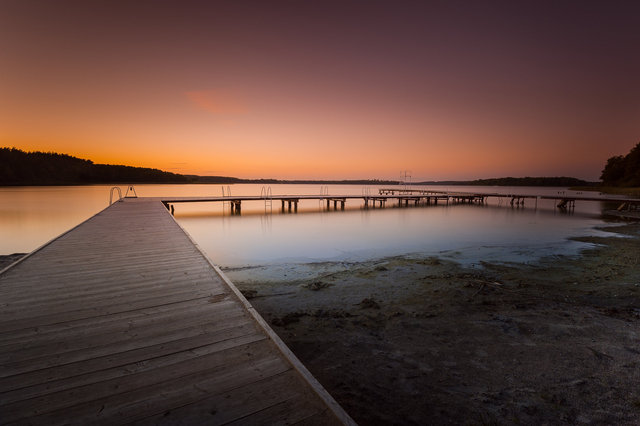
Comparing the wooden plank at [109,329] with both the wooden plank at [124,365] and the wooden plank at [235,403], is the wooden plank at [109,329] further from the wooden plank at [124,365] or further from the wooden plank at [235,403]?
the wooden plank at [235,403]

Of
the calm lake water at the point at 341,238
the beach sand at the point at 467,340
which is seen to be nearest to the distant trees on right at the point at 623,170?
the calm lake water at the point at 341,238

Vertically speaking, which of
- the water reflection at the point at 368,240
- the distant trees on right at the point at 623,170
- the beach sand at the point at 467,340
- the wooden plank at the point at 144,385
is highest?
the distant trees on right at the point at 623,170

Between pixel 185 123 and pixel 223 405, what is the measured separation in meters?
32.1

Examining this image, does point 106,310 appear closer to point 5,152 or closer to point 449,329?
point 449,329

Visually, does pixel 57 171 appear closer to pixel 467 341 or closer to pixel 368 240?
pixel 368 240

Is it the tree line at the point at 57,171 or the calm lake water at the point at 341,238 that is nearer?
the calm lake water at the point at 341,238

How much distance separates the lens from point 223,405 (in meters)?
1.65

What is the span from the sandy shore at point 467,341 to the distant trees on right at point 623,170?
69.6m

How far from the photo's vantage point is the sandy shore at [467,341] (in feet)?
8.99

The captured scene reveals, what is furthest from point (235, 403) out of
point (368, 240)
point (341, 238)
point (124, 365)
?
point (341, 238)

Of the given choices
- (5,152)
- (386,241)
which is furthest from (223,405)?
(5,152)

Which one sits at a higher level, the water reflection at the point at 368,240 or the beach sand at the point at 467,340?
the beach sand at the point at 467,340

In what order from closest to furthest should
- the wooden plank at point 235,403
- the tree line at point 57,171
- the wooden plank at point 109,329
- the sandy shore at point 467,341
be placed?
1. the wooden plank at point 235,403
2. the wooden plank at point 109,329
3. the sandy shore at point 467,341
4. the tree line at point 57,171

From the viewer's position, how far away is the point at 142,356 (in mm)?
2174
